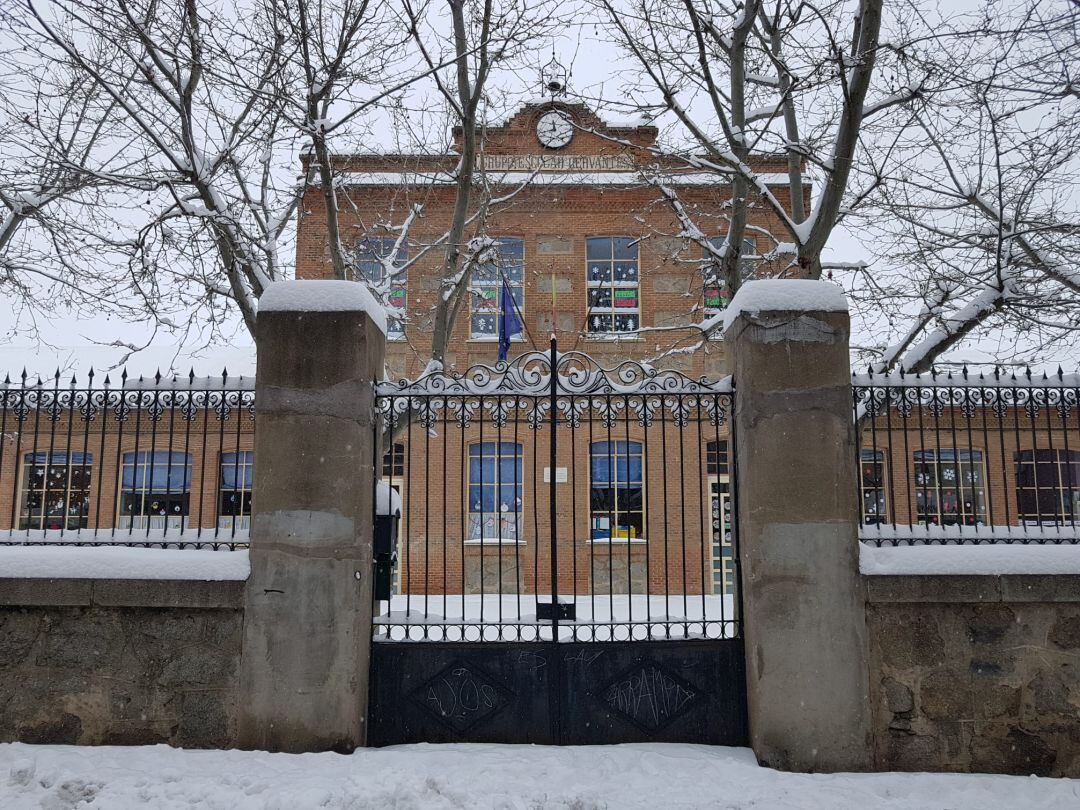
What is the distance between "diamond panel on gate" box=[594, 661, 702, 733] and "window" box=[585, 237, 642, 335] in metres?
11.7

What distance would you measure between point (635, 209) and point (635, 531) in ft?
23.6

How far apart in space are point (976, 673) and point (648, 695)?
2180 mm

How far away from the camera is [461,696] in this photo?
18.2 ft

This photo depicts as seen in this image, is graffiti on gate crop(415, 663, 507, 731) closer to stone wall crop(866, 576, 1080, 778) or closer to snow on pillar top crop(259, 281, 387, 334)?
stone wall crop(866, 576, 1080, 778)

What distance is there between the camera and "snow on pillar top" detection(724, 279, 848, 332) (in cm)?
Result: 554

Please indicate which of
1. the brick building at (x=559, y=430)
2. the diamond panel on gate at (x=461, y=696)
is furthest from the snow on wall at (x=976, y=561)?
the brick building at (x=559, y=430)

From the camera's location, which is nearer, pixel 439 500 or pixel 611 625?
pixel 611 625

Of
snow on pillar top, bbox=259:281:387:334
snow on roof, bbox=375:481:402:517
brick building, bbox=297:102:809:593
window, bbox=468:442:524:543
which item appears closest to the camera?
snow on pillar top, bbox=259:281:387:334

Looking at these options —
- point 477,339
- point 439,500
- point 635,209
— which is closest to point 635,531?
point 439,500

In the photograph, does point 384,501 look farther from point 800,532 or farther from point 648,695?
point 800,532

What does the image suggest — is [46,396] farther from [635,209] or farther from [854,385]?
[635,209]

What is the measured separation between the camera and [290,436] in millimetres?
5543

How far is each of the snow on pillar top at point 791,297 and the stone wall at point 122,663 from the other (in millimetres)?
4113

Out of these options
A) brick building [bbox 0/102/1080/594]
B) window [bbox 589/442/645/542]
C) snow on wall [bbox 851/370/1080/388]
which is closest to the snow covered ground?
snow on wall [bbox 851/370/1080/388]
